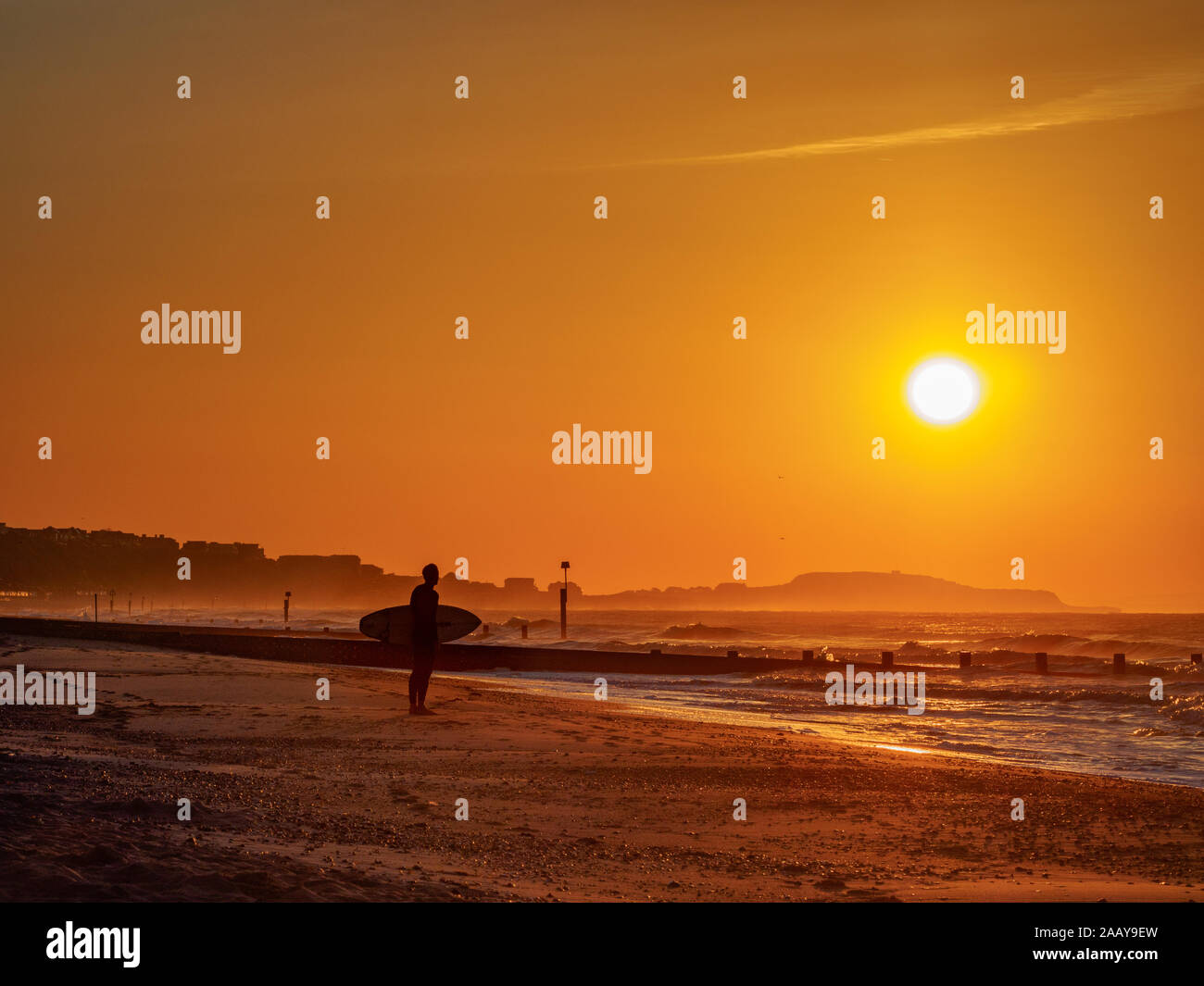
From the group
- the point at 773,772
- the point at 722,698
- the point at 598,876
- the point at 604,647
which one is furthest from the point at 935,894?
the point at 604,647

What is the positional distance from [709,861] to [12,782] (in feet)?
16.0

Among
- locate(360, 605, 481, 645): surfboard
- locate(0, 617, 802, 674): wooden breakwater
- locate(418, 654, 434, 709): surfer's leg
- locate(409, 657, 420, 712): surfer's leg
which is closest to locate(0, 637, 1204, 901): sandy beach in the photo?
locate(409, 657, 420, 712): surfer's leg

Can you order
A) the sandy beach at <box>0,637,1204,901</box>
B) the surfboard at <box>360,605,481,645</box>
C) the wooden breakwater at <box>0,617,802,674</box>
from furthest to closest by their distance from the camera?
the wooden breakwater at <box>0,617,802,674</box>
the surfboard at <box>360,605,481,645</box>
the sandy beach at <box>0,637,1204,901</box>

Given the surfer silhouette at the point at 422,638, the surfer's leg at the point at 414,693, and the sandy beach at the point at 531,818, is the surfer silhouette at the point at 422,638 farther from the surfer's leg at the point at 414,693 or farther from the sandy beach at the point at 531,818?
the sandy beach at the point at 531,818

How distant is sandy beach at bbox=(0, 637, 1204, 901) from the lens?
6.48m

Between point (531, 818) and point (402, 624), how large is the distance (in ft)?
38.8

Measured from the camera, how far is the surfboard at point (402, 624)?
2000cm

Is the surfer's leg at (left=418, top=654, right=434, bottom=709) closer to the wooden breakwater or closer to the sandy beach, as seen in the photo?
the sandy beach

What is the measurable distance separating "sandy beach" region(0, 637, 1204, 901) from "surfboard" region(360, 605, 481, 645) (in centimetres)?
418

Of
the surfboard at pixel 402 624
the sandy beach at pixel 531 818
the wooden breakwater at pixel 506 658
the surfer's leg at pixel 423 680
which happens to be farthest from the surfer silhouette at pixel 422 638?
the wooden breakwater at pixel 506 658

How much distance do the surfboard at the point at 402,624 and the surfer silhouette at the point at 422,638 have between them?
1524 millimetres
